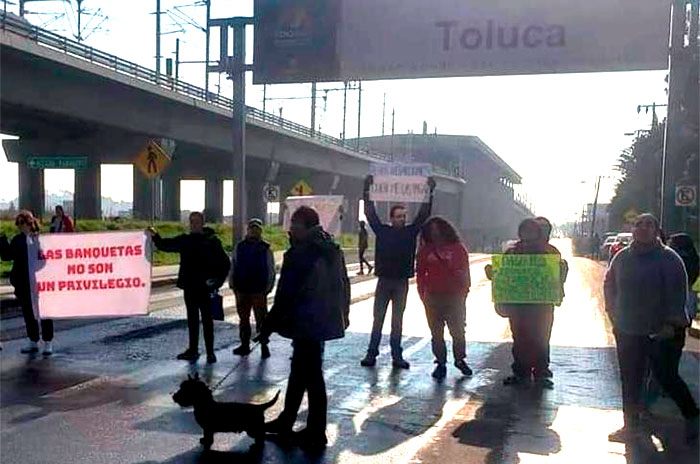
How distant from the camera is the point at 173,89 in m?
38.6

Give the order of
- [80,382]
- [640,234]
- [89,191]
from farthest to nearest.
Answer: [89,191]
[80,382]
[640,234]

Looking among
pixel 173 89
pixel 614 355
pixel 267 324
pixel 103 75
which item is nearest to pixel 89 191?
pixel 173 89

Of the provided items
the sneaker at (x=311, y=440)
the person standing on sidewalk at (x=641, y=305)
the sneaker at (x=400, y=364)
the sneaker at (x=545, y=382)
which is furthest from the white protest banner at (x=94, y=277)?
the person standing on sidewalk at (x=641, y=305)

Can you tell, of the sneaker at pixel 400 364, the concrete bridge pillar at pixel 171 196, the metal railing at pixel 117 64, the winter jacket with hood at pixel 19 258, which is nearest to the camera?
the sneaker at pixel 400 364

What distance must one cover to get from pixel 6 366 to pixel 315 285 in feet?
16.1

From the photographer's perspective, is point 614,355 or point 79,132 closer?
point 614,355

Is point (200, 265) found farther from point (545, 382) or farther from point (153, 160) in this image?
point (153, 160)

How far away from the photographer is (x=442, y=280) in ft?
32.0

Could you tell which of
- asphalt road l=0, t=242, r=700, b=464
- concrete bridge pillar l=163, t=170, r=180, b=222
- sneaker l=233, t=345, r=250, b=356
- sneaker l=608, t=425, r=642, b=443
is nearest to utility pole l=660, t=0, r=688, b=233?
asphalt road l=0, t=242, r=700, b=464

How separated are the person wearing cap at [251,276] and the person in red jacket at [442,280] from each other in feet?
7.05

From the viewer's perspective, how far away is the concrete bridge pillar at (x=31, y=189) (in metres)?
47.9

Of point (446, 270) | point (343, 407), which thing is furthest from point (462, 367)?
point (343, 407)

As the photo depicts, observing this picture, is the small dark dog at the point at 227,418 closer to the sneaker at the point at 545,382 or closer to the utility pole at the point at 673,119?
the sneaker at the point at 545,382

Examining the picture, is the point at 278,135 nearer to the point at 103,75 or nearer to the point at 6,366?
the point at 103,75
